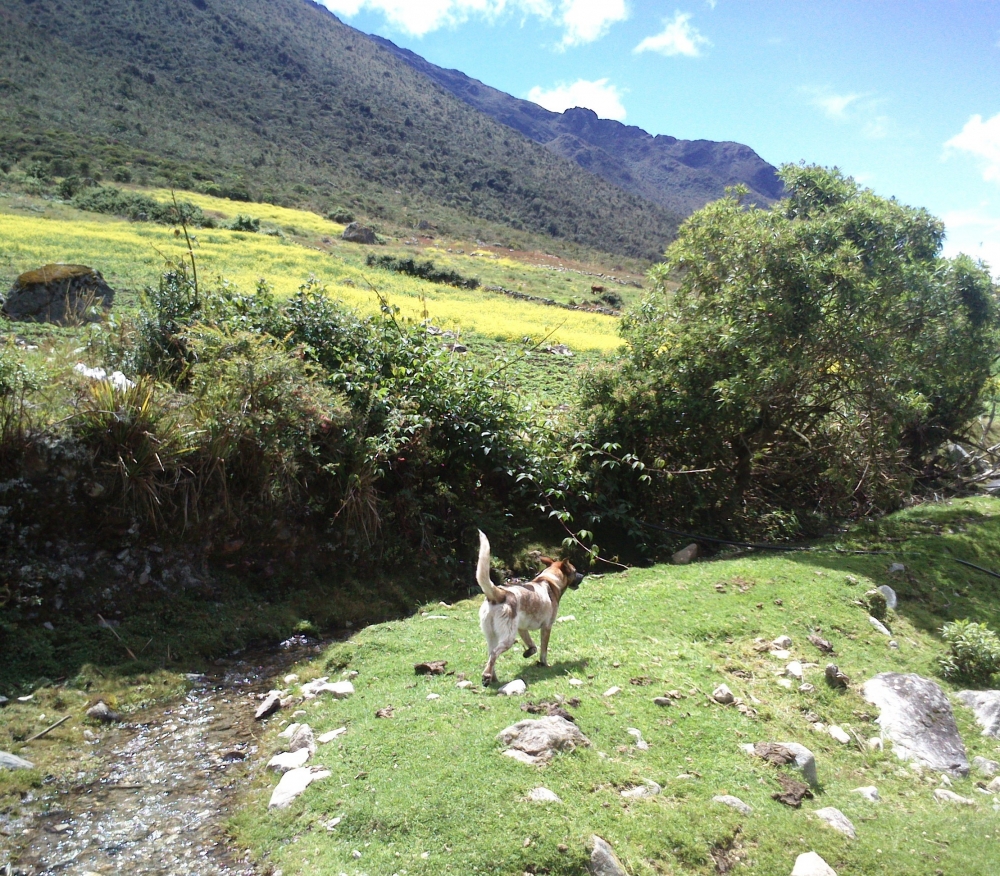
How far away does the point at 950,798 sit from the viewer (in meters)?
5.39

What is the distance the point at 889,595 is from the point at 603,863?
667 cm

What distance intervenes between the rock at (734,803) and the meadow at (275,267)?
38.7ft

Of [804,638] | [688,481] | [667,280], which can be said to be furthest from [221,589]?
[667,280]

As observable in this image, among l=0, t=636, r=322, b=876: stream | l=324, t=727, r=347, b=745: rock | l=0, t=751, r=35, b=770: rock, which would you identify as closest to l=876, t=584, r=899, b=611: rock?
l=324, t=727, r=347, b=745: rock

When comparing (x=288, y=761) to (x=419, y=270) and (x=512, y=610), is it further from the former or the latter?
(x=419, y=270)

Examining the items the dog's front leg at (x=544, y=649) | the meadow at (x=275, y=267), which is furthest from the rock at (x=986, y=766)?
the meadow at (x=275, y=267)

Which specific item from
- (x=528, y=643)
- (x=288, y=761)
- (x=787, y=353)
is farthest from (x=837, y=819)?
(x=787, y=353)

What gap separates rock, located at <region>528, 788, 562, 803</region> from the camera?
431 cm

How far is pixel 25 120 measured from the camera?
52562mm

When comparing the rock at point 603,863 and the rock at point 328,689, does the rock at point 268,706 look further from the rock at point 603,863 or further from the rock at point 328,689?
the rock at point 603,863

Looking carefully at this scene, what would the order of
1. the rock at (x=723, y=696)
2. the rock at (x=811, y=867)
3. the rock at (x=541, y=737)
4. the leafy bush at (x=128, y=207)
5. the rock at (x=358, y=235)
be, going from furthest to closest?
1. the rock at (x=358, y=235)
2. the leafy bush at (x=128, y=207)
3. the rock at (x=723, y=696)
4. the rock at (x=541, y=737)
5. the rock at (x=811, y=867)

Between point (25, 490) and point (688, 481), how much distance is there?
9403 mm

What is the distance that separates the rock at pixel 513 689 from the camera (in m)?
5.71

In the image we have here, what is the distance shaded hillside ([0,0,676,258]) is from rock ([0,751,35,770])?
43.4 metres
